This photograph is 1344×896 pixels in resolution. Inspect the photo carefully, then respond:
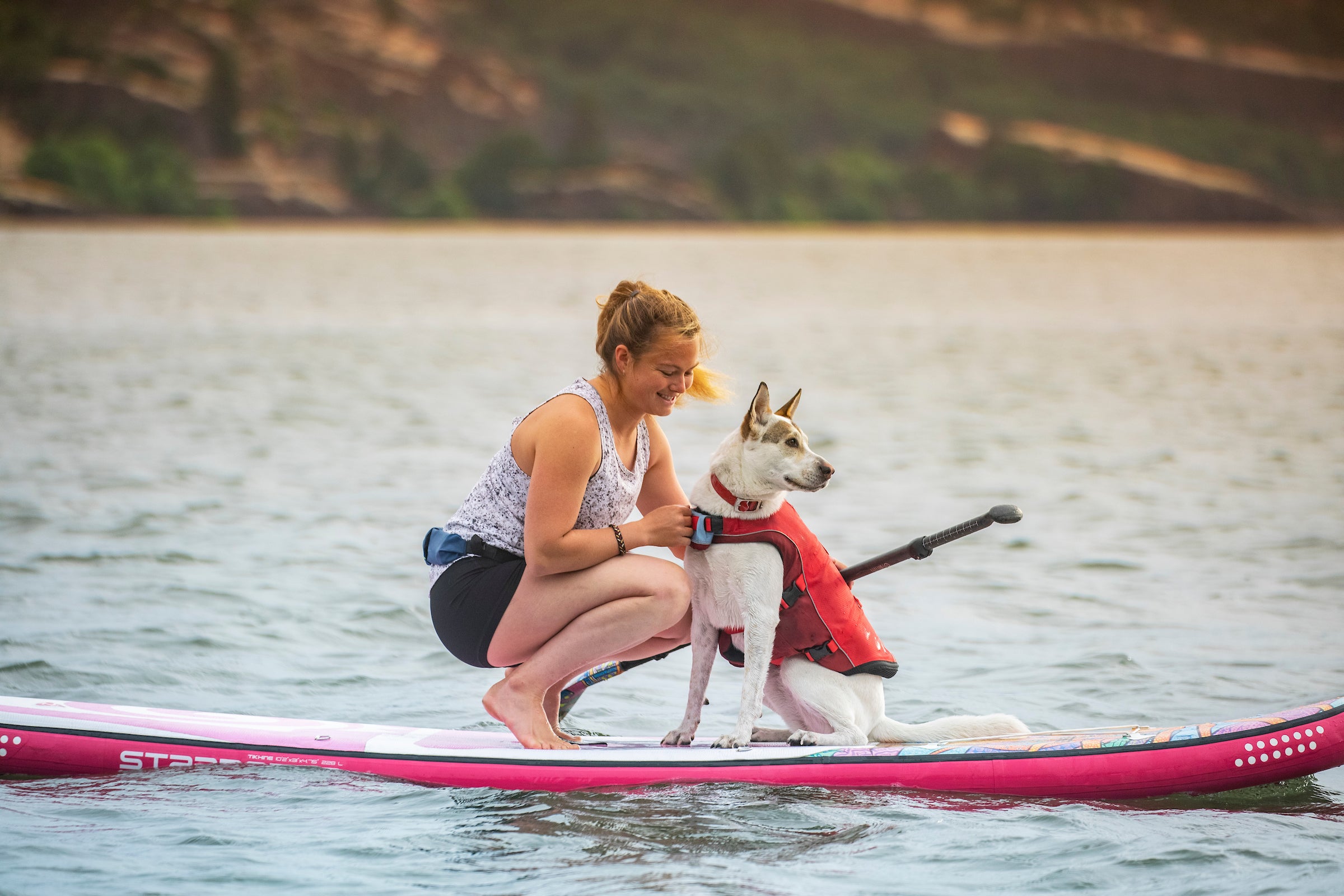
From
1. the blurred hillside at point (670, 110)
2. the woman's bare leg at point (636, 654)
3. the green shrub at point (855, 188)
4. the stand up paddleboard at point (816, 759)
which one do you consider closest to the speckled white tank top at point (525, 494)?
the woman's bare leg at point (636, 654)

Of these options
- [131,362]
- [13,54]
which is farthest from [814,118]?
[131,362]

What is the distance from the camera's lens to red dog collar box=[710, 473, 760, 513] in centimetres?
503

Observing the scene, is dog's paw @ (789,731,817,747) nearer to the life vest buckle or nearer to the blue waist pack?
the life vest buckle

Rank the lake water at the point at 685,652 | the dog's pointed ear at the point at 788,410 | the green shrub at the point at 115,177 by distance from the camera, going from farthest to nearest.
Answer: the green shrub at the point at 115,177 < the dog's pointed ear at the point at 788,410 < the lake water at the point at 685,652

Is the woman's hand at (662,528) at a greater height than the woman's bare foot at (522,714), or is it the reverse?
the woman's hand at (662,528)

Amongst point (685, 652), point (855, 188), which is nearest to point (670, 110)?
point (855, 188)

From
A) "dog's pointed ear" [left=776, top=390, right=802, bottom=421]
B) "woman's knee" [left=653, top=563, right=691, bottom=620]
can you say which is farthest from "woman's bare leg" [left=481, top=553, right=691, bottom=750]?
"dog's pointed ear" [left=776, top=390, right=802, bottom=421]

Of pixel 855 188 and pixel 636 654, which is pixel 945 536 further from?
pixel 855 188

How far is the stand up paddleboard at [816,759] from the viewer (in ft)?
17.0

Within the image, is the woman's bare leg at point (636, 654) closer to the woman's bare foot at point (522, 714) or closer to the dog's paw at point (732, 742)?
the woman's bare foot at point (522, 714)

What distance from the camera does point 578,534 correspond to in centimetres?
500

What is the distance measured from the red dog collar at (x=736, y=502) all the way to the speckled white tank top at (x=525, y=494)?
1.19ft

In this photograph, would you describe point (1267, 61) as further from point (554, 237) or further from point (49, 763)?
point (49, 763)

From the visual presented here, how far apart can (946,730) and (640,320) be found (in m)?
1.97
